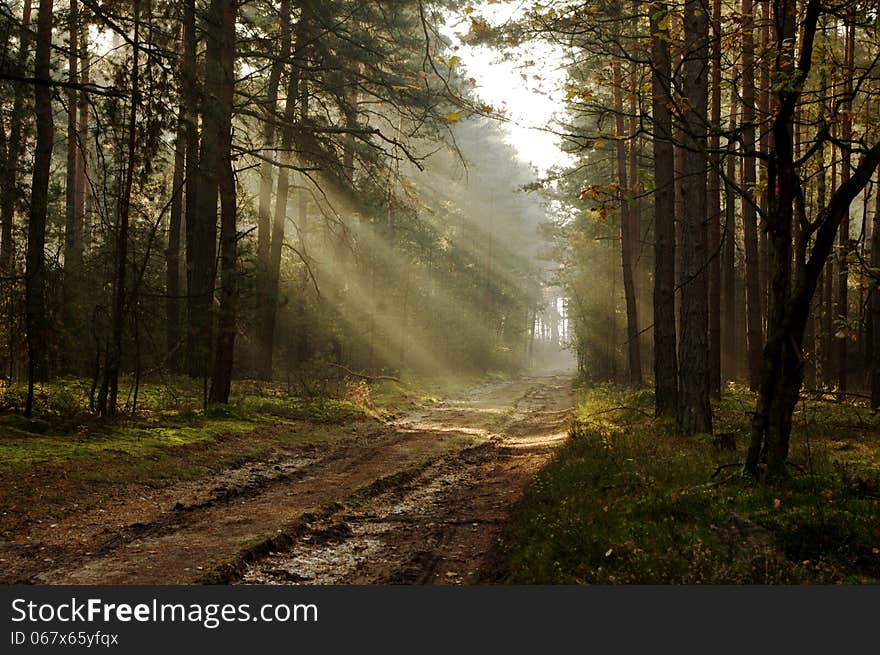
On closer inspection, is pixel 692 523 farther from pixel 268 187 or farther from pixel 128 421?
pixel 268 187

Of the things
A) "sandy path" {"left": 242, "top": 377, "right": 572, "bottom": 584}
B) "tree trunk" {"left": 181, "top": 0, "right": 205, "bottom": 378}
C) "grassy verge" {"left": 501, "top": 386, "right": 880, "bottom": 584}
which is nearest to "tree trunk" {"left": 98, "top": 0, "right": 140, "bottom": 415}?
"tree trunk" {"left": 181, "top": 0, "right": 205, "bottom": 378}

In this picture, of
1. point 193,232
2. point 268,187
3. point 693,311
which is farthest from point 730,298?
point 268,187

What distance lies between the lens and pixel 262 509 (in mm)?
8219

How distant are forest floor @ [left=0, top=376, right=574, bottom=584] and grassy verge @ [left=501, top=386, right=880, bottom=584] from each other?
0.71 metres

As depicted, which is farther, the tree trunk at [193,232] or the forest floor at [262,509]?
the tree trunk at [193,232]

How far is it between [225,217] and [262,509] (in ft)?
30.4

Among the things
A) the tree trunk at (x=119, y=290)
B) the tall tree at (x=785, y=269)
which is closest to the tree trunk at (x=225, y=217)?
the tree trunk at (x=119, y=290)

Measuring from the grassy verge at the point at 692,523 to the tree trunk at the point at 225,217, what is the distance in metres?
8.89

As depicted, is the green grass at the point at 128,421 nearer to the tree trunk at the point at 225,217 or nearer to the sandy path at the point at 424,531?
the tree trunk at the point at 225,217

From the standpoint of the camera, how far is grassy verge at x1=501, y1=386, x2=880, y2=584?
17.1 ft

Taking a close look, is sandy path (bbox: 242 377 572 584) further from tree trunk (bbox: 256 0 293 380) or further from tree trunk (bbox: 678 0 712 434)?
tree trunk (bbox: 256 0 293 380)

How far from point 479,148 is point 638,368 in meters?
30.6

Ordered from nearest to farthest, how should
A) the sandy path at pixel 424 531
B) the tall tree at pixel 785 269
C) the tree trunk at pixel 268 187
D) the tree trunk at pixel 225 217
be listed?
the sandy path at pixel 424 531, the tall tree at pixel 785 269, the tree trunk at pixel 225 217, the tree trunk at pixel 268 187

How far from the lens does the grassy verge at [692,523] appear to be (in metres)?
5.22
